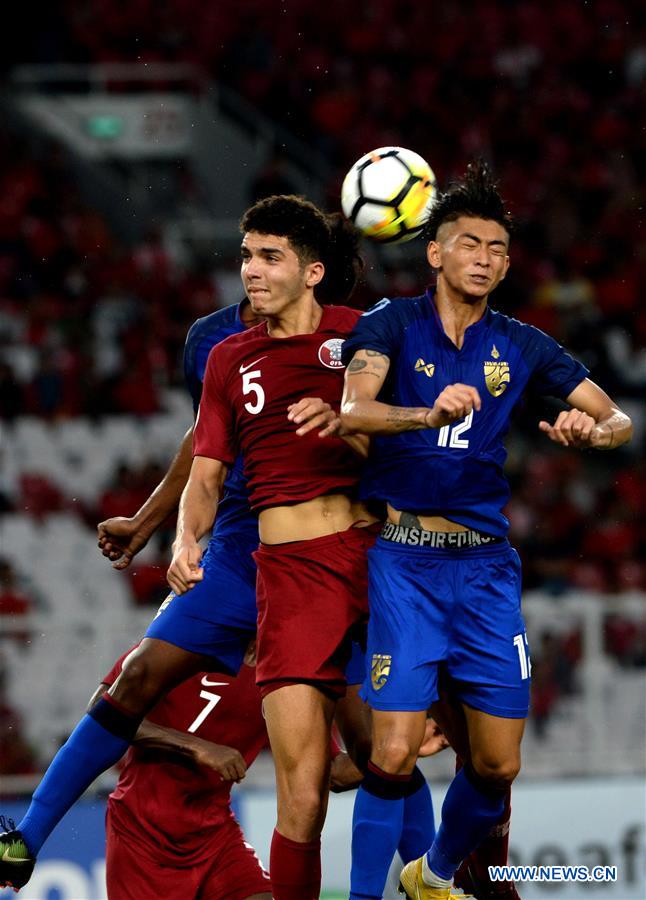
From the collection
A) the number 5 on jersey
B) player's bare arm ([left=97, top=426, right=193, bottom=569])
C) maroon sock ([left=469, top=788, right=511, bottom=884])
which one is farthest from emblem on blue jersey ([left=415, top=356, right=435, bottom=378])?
maroon sock ([left=469, top=788, right=511, bottom=884])

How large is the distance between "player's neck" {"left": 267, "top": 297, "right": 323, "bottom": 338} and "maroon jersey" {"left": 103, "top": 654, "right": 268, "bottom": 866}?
1.30 meters

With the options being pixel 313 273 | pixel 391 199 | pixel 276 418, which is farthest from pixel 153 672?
pixel 391 199

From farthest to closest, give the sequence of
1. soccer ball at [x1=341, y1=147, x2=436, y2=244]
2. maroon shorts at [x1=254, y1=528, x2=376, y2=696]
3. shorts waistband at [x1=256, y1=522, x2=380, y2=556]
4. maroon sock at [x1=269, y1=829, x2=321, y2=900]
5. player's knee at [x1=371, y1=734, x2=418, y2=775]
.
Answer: soccer ball at [x1=341, y1=147, x2=436, y2=244] → shorts waistband at [x1=256, y1=522, x2=380, y2=556] → maroon shorts at [x1=254, y1=528, x2=376, y2=696] → maroon sock at [x1=269, y1=829, x2=321, y2=900] → player's knee at [x1=371, y1=734, x2=418, y2=775]

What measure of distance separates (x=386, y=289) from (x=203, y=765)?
869cm

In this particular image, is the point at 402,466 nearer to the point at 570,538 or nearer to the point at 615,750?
the point at 615,750

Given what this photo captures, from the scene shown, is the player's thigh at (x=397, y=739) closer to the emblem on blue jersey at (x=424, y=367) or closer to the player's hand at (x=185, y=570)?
the player's hand at (x=185, y=570)

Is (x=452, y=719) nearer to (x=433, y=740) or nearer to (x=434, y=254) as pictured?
(x=433, y=740)

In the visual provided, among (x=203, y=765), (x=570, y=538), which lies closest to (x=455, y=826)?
(x=203, y=765)

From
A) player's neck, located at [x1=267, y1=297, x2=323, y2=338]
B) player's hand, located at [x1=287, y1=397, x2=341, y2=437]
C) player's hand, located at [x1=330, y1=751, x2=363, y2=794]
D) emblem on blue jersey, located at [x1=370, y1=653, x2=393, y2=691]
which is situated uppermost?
player's neck, located at [x1=267, y1=297, x2=323, y2=338]

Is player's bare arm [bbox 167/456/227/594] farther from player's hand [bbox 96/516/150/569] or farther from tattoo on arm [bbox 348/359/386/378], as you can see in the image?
player's hand [bbox 96/516/150/569]

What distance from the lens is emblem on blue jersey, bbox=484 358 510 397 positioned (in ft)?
16.1

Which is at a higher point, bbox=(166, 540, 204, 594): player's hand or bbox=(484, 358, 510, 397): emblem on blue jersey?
bbox=(484, 358, 510, 397): emblem on blue jersey

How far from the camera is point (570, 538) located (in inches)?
461

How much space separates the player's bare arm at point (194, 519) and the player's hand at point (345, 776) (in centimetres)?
104
